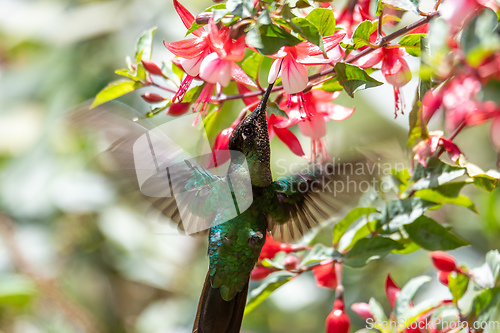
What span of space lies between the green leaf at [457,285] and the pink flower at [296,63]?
0.46m

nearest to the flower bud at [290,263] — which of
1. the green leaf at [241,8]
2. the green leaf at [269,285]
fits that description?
the green leaf at [269,285]

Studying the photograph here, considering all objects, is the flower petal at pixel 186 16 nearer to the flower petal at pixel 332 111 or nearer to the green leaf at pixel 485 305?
the flower petal at pixel 332 111

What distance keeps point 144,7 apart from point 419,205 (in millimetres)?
1729

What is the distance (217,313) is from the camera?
3.05 feet

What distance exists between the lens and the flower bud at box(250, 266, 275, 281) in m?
0.99

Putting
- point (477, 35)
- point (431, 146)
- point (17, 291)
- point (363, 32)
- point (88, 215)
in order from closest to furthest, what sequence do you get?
point (477, 35), point (363, 32), point (431, 146), point (17, 291), point (88, 215)

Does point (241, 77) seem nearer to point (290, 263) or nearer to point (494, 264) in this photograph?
point (290, 263)

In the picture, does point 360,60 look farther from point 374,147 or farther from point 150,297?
point 150,297

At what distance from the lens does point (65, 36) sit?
7.73 ft

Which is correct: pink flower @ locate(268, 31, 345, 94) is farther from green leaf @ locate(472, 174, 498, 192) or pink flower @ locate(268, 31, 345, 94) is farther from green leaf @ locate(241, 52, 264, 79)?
green leaf @ locate(472, 174, 498, 192)

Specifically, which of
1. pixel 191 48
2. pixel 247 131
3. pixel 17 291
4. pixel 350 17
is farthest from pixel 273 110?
pixel 17 291

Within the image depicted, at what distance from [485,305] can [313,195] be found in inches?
13.6

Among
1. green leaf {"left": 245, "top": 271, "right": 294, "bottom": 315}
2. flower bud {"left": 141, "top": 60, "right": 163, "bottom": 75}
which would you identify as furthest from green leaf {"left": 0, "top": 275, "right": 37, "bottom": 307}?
flower bud {"left": 141, "top": 60, "right": 163, "bottom": 75}

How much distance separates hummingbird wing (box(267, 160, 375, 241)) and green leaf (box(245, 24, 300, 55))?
25cm
